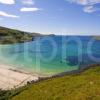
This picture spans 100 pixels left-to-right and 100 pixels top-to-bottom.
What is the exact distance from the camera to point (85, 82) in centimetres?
2564

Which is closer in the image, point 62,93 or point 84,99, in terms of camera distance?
point 84,99

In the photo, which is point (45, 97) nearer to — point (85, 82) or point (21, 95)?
point (21, 95)

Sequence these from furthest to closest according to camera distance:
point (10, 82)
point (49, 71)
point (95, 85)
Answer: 1. point (49, 71)
2. point (10, 82)
3. point (95, 85)

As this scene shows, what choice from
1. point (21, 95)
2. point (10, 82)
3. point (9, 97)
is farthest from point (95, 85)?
point (10, 82)

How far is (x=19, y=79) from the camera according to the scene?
181 ft

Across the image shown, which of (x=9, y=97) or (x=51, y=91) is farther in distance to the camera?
(x=9, y=97)

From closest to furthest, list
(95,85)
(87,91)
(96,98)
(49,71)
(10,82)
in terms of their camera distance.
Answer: (96,98)
(87,91)
(95,85)
(10,82)
(49,71)

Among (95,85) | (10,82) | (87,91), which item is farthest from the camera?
(10,82)

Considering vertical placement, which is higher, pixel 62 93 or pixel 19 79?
pixel 62 93

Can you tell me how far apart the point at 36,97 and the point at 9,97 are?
14.6ft

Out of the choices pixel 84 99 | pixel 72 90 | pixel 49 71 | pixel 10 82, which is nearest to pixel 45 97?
pixel 72 90

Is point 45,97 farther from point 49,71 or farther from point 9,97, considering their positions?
point 49,71

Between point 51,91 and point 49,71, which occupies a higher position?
point 51,91

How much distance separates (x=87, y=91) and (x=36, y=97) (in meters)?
5.28
